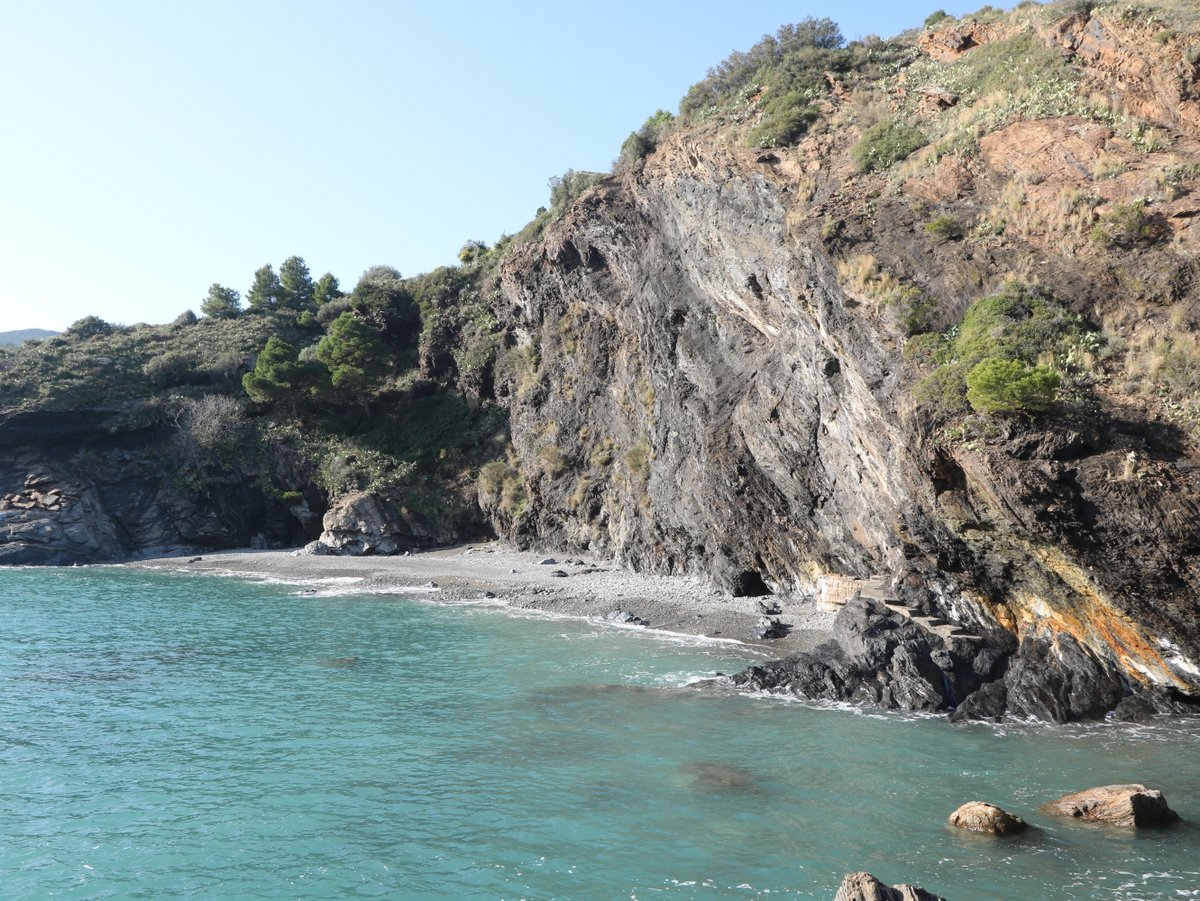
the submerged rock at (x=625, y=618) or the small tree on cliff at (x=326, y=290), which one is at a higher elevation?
the small tree on cliff at (x=326, y=290)

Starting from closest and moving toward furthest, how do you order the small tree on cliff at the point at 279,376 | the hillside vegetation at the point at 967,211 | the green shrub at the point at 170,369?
the hillside vegetation at the point at 967,211, the small tree on cliff at the point at 279,376, the green shrub at the point at 170,369

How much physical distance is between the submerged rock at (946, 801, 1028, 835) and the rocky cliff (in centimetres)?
782

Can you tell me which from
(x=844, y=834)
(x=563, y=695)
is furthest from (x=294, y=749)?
(x=844, y=834)

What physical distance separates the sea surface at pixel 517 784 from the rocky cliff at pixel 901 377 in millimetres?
4378

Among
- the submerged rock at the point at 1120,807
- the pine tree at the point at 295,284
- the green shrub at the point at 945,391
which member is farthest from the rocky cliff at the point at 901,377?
the pine tree at the point at 295,284

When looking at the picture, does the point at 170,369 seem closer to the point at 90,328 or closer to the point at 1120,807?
the point at 90,328

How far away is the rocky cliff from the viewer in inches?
729

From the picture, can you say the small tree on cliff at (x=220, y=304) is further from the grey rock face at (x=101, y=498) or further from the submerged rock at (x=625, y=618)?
the submerged rock at (x=625, y=618)

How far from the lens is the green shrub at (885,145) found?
28.7 m

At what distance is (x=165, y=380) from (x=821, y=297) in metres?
52.9

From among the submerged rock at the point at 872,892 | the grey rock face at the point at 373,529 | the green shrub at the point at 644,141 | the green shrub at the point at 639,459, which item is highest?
the green shrub at the point at 644,141

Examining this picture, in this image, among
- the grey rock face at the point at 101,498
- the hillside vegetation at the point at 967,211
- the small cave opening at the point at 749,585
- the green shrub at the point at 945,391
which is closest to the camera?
the hillside vegetation at the point at 967,211

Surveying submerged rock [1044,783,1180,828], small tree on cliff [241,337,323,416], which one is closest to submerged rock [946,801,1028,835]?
submerged rock [1044,783,1180,828]

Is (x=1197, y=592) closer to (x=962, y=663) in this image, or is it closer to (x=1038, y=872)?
(x=962, y=663)
